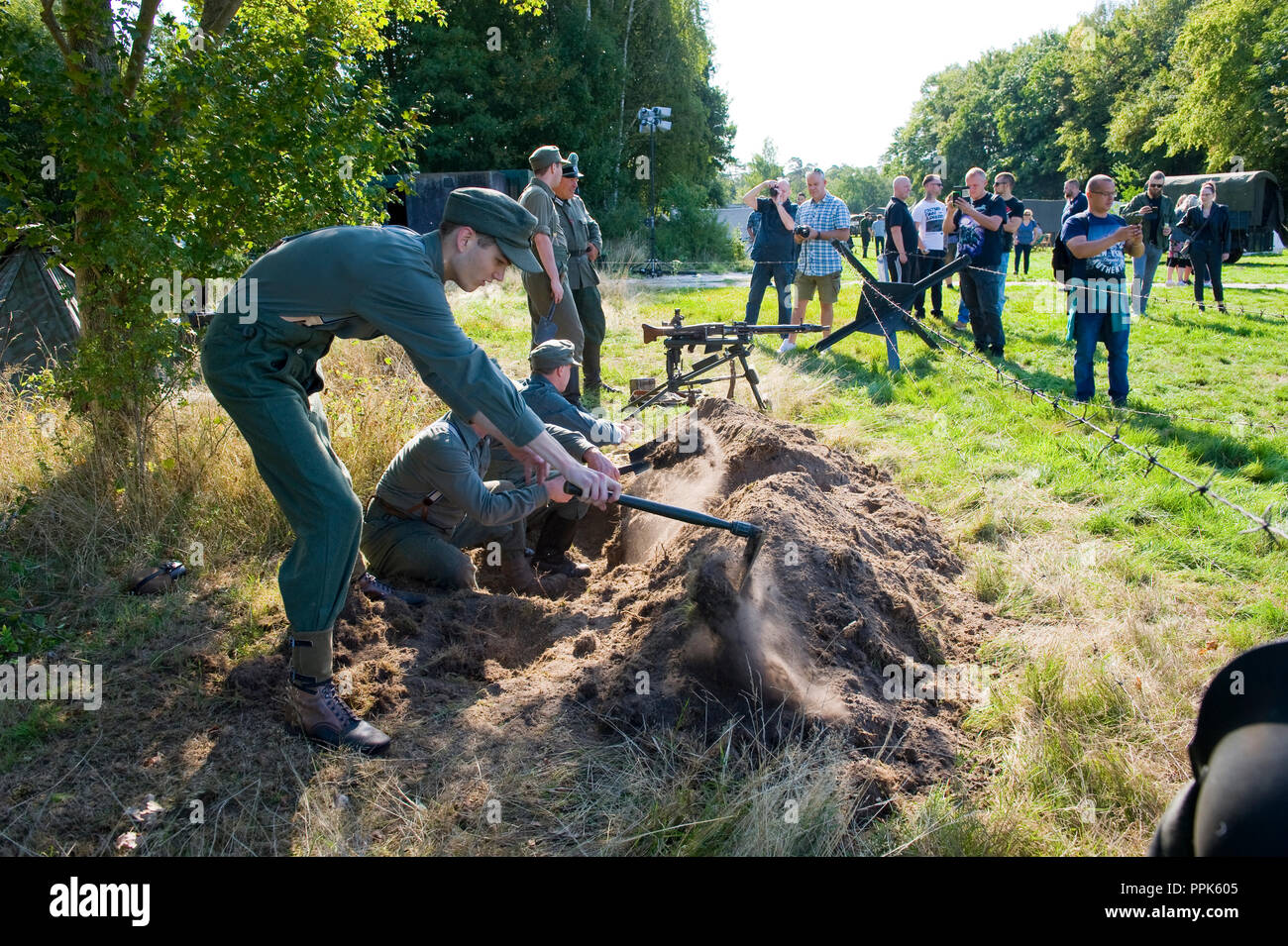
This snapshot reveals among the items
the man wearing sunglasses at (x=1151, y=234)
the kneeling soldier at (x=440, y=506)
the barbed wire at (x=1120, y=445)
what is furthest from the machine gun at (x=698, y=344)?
the man wearing sunglasses at (x=1151, y=234)

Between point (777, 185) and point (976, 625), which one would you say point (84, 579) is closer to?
point (976, 625)

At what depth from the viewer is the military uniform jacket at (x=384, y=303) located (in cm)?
290

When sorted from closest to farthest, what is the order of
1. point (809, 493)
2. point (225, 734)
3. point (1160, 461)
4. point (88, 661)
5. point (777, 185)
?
point (225, 734) → point (88, 661) → point (809, 493) → point (1160, 461) → point (777, 185)

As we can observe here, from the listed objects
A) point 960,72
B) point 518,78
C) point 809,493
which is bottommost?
point 809,493

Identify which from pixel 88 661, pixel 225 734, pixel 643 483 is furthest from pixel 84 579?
pixel 643 483

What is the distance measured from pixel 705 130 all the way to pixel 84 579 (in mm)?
35045

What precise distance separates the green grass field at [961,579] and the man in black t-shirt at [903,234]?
3.27 metres

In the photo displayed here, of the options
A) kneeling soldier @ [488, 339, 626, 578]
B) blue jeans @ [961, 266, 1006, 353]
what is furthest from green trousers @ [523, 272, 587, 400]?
blue jeans @ [961, 266, 1006, 353]

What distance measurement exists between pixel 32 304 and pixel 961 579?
9.99 metres

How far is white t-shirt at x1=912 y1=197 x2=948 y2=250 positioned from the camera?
1217 centimetres

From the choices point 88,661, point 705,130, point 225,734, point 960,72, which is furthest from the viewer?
point 960,72

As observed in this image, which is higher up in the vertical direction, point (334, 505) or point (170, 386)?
point (170, 386)

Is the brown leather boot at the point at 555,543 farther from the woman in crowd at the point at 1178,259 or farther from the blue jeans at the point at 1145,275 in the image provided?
the woman in crowd at the point at 1178,259

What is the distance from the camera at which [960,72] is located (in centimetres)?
7494
